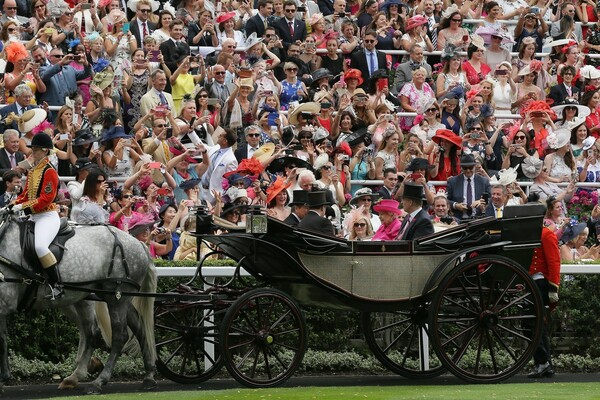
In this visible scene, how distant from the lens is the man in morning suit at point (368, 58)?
24312mm

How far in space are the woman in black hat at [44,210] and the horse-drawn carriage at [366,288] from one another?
1292 millimetres

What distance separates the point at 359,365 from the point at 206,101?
6.49 m

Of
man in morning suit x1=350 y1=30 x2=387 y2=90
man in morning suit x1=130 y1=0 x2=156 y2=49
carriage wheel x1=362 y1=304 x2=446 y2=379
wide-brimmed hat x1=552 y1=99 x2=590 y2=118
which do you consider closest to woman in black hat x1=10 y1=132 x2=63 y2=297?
carriage wheel x1=362 y1=304 x2=446 y2=379

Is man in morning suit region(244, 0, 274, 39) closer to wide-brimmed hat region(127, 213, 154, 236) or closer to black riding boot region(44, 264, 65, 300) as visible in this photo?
wide-brimmed hat region(127, 213, 154, 236)

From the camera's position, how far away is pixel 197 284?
1609 centimetres

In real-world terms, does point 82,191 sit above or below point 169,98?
below

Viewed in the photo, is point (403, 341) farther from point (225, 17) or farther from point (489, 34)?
point (489, 34)

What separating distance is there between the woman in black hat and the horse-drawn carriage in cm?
129

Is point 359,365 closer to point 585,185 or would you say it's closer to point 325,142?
point 325,142

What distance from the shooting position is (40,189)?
14.7m

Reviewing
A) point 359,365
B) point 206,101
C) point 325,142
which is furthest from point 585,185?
point 359,365

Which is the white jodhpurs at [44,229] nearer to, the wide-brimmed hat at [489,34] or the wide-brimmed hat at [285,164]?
the wide-brimmed hat at [285,164]

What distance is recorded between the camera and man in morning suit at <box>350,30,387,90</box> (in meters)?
24.3

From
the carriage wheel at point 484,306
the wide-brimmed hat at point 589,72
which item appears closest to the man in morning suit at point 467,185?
the wide-brimmed hat at point 589,72
